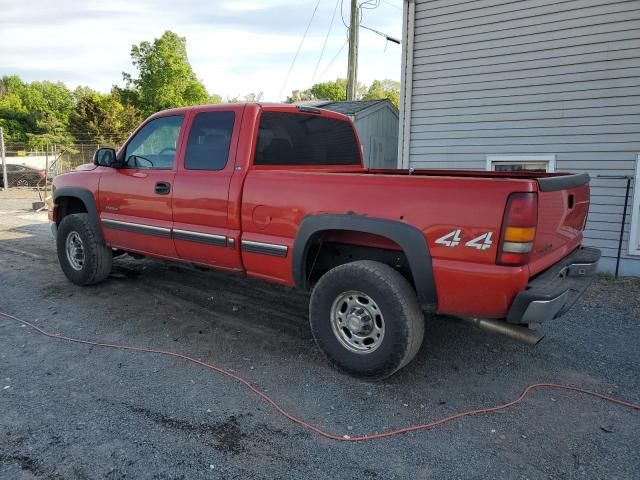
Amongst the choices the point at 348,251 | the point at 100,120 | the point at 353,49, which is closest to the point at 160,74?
the point at 100,120

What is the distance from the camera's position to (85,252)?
5.23 metres

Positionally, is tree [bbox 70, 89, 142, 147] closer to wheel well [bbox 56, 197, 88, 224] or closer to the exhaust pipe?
wheel well [bbox 56, 197, 88, 224]

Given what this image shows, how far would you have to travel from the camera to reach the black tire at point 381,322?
3.04m

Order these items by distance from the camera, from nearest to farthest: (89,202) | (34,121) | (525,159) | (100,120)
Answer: (89,202) < (525,159) < (100,120) < (34,121)

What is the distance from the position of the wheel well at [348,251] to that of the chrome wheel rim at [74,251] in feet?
10.2

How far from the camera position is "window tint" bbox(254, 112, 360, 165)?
160 inches

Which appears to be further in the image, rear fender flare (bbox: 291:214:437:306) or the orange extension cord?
rear fender flare (bbox: 291:214:437:306)

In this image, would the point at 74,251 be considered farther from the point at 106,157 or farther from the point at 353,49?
the point at 353,49

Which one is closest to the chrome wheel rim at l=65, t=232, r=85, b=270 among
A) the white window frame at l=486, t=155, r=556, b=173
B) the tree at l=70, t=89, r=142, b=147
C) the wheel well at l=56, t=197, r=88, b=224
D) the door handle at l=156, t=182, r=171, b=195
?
the wheel well at l=56, t=197, r=88, b=224

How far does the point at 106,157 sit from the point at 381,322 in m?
3.41

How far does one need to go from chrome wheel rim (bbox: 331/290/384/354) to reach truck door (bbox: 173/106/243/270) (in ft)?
3.45

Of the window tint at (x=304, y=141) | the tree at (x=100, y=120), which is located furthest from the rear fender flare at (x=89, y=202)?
the tree at (x=100, y=120)

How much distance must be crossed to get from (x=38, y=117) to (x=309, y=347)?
190ft

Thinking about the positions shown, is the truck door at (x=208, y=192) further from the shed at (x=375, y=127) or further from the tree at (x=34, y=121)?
the tree at (x=34, y=121)
